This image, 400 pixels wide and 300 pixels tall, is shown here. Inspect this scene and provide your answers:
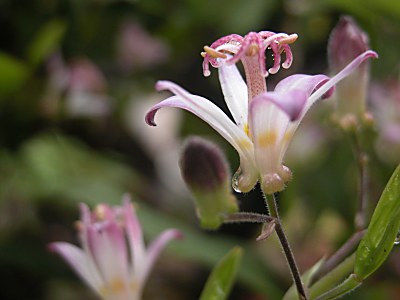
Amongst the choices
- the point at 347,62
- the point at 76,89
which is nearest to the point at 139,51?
the point at 76,89

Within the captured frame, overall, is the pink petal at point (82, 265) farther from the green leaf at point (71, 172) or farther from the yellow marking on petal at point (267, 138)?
the green leaf at point (71, 172)

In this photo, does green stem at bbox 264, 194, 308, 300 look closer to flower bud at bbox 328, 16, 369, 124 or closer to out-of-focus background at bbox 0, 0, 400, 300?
flower bud at bbox 328, 16, 369, 124

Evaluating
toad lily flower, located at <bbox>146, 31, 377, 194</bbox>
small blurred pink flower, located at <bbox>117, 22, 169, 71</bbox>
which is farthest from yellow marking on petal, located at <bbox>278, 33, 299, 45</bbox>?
small blurred pink flower, located at <bbox>117, 22, 169, 71</bbox>

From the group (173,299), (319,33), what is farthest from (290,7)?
(173,299)

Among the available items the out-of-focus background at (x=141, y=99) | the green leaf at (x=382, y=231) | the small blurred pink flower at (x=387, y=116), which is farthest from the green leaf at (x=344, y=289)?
the small blurred pink flower at (x=387, y=116)

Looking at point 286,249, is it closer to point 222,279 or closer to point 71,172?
point 222,279

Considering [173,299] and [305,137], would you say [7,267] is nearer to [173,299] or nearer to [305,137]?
[173,299]

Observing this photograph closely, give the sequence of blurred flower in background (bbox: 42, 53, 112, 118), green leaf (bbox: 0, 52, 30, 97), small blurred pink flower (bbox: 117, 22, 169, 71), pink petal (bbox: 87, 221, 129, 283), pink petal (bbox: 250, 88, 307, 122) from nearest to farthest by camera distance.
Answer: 1. pink petal (bbox: 250, 88, 307, 122)
2. pink petal (bbox: 87, 221, 129, 283)
3. green leaf (bbox: 0, 52, 30, 97)
4. blurred flower in background (bbox: 42, 53, 112, 118)
5. small blurred pink flower (bbox: 117, 22, 169, 71)

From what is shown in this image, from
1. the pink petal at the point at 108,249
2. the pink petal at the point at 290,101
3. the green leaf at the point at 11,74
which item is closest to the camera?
the pink petal at the point at 290,101
